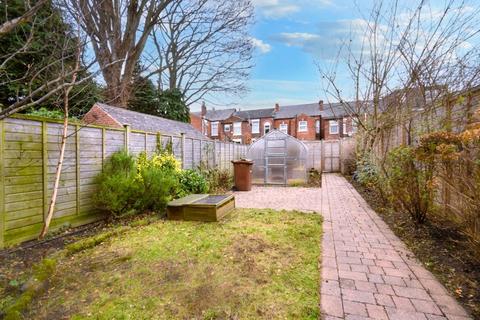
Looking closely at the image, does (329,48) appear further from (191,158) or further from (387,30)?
(191,158)

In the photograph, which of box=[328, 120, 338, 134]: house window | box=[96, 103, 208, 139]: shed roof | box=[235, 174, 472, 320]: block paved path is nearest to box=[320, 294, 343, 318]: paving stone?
box=[235, 174, 472, 320]: block paved path

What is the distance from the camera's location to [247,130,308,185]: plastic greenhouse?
1098 centimetres

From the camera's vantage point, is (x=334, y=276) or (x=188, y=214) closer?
(x=334, y=276)

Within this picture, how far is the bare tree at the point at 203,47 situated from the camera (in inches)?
551

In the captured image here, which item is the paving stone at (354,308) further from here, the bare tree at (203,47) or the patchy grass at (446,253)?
the bare tree at (203,47)

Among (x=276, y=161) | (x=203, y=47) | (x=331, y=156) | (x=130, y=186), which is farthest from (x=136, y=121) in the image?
(x=331, y=156)

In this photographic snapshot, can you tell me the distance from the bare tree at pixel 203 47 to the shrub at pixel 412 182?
42.5 feet

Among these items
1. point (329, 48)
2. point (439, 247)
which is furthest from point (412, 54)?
point (439, 247)

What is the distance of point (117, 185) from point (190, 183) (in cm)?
253

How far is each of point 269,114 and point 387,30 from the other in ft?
76.8

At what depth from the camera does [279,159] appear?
11.1 m

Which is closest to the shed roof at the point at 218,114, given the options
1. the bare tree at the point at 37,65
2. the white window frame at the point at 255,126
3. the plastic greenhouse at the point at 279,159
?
the white window frame at the point at 255,126

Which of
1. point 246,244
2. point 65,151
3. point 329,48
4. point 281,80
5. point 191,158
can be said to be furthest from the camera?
point 281,80

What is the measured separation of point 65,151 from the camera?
427cm
